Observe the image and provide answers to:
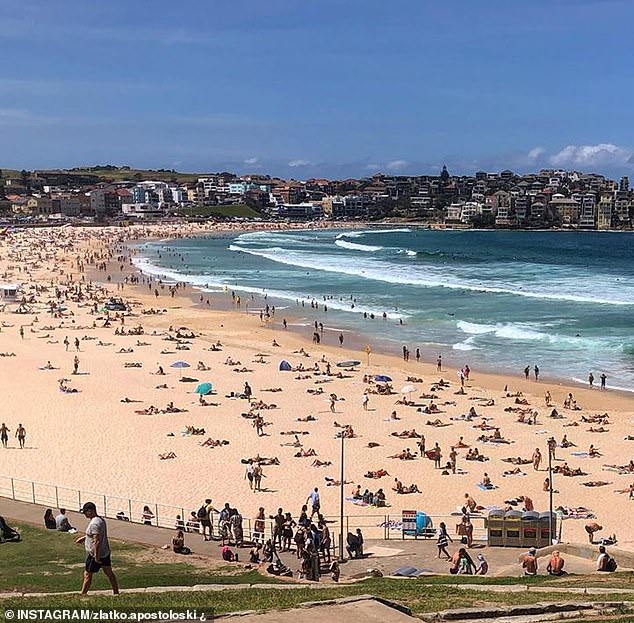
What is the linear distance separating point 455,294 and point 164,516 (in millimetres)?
38154

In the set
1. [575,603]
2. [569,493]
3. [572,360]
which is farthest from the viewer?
[572,360]

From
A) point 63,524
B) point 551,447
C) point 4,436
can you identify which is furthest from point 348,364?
point 63,524

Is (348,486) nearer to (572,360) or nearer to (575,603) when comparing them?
(575,603)

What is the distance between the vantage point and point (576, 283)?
61125mm

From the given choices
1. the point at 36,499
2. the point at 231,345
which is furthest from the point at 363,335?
the point at 36,499

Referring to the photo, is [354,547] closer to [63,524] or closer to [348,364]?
[63,524]

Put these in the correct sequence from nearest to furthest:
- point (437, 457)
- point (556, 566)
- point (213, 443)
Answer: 1. point (556, 566)
2. point (437, 457)
3. point (213, 443)

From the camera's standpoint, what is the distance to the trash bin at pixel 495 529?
1429cm

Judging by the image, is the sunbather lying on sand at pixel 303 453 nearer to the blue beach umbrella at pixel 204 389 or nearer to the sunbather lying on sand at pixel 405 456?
the sunbather lying on sand at pixel 405 456

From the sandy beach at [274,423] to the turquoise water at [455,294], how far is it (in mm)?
3420

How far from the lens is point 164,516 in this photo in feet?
53.1

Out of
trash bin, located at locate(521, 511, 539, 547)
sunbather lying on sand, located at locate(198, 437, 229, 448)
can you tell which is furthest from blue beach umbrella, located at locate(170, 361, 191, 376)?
trash bin, located at locate(521, 511, 539, 547)

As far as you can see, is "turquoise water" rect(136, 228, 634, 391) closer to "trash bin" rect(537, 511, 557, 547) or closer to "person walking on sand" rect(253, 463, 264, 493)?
"person walking on sand" rect(253, 463, 264, 493)

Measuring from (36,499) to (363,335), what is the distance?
23878mm
